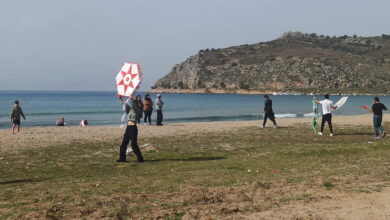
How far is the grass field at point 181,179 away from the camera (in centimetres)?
652

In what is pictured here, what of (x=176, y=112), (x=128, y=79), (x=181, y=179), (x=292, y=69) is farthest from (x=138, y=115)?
(x=292, y=69)

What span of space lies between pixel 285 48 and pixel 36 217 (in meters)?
188

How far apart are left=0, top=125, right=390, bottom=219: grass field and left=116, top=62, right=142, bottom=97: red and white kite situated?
7.28 feet

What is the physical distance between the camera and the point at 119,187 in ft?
26.8

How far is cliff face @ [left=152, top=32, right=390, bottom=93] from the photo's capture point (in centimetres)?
14288

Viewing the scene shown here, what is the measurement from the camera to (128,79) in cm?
999

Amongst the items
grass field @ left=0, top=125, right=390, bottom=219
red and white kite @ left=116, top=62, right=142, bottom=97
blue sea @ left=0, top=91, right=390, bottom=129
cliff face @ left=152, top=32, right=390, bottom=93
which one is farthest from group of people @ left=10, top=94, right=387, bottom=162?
cliff face @ left=152, top=32, right=390, bottom=93

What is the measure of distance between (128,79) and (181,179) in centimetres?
309

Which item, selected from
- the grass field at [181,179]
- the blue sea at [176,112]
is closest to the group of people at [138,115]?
the grass field at [181,179]

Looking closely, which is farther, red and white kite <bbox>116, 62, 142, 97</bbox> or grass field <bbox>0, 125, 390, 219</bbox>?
red and white kite <bbox>116, 62, 142, 97</bbox>

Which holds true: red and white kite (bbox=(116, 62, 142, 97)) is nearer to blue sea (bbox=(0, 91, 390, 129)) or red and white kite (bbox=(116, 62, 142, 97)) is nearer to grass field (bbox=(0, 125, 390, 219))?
grass field (bbox=(0, 125, 390, 219))

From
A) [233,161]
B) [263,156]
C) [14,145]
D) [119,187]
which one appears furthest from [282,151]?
[14,145]

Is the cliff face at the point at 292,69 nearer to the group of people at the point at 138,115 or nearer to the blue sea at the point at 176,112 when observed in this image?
the blue sea at the point at 176,112

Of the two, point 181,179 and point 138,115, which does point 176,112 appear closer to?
point 138,115
